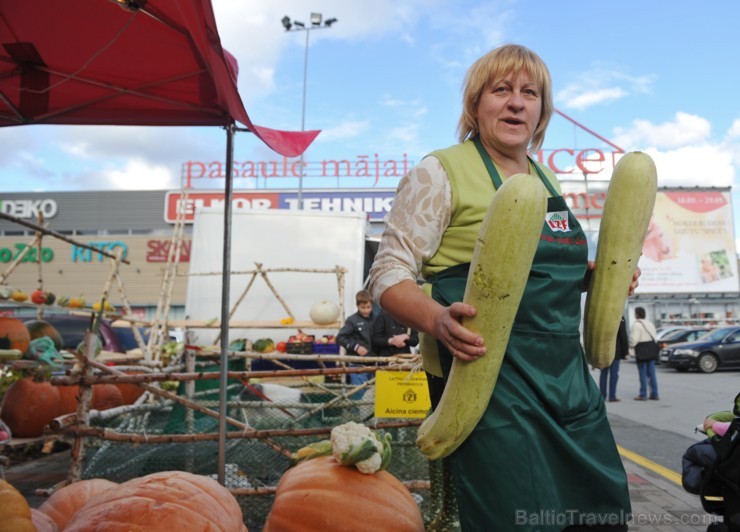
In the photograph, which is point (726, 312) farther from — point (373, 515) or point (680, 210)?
point (373, 515)

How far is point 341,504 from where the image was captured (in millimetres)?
2287

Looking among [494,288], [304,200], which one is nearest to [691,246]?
[304,200]

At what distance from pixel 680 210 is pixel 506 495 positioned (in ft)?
137

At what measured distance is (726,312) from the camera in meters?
37.0

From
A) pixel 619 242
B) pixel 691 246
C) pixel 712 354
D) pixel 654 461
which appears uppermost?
pixel 691 246

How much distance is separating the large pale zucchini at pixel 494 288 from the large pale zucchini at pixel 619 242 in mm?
395

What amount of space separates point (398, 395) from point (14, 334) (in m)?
3.16

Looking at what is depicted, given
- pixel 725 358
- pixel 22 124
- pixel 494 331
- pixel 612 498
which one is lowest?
pixel 725 358

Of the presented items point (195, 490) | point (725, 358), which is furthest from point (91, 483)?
point (725, 358)

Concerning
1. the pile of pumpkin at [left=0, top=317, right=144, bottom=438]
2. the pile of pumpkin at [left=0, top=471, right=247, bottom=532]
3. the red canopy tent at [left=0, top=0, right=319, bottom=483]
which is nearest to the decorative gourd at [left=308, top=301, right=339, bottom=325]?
the pile of pumpkin at [left=0, top=317, right=144, bottom=438]

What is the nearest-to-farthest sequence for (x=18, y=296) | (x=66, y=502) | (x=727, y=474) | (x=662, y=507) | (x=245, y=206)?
(x=727, y=474) → (x=66, y=502) → (x=662, y=507) → (x=18, y=296) → (x=245, y=206)

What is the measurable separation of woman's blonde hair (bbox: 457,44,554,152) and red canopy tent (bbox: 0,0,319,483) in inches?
57.0

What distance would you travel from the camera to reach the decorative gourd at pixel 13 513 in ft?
6.36

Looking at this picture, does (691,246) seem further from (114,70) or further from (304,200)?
(114,70)
